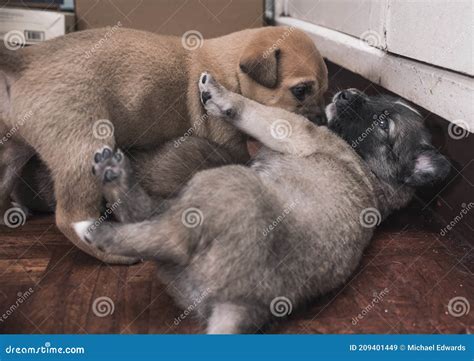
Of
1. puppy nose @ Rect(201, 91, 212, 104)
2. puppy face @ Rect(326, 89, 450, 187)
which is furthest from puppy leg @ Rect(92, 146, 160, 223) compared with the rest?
puppy face @ Rect(326, 89, 450, 187)

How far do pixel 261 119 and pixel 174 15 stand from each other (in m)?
2.40

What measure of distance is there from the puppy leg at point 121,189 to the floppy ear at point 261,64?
942 millimetres

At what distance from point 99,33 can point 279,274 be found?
1.52 metres

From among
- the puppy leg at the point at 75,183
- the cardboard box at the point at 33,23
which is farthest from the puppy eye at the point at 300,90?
the cardboard box at the point at 33,23

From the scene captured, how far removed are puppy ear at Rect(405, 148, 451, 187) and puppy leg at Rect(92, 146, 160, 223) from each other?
1.31 meters

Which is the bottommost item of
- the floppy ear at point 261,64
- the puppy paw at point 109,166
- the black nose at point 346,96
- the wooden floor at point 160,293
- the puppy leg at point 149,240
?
the wooden floor at point 160,293

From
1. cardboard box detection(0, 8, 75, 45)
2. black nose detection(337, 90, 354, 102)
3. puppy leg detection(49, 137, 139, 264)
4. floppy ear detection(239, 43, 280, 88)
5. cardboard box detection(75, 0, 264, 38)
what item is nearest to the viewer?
puppy leg detection(49, 137, 139, 264)

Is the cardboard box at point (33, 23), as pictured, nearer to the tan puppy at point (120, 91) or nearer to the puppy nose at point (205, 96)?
the tan puppy at point (120, 91)

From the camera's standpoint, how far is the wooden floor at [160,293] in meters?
2.08

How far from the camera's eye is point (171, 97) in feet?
9.11

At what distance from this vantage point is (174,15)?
4762 millimetres

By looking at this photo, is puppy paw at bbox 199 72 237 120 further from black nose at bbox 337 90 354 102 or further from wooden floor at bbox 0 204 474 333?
wooden floor at bbox 0 204 474 333

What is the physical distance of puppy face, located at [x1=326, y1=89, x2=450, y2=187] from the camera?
9.01ft

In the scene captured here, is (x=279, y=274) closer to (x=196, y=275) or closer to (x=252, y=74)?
(x=196, y=275)
